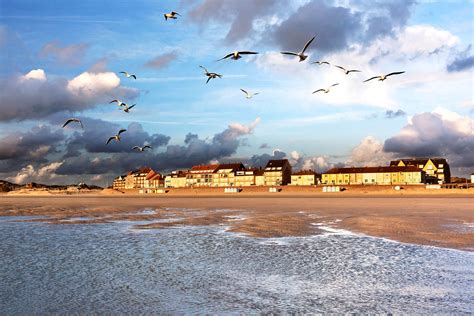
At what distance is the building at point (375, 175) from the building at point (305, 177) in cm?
403

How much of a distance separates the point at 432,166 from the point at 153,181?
10186 cm

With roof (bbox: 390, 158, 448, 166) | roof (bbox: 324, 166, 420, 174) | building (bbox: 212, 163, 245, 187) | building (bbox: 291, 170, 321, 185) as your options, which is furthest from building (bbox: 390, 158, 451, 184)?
building (bbox: 212, 163, 245, 187)

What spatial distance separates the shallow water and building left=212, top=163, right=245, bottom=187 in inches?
5249

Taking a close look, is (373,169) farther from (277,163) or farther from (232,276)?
(232,276)

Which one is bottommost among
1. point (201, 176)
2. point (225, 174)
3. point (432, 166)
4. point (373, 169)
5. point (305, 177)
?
point (305, 177)

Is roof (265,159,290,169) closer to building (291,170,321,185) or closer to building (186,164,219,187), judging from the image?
building (291,170,321,185)

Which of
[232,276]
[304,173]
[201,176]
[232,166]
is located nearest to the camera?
[232,276]

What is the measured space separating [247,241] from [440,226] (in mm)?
11445

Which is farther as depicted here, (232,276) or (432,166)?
(432,166)

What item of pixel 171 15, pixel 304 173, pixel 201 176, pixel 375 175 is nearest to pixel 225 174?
pixel 201 176

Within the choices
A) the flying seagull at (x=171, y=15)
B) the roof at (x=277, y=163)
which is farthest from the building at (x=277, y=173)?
the flying seagull at (x=171, y=15)

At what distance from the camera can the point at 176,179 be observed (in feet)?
555

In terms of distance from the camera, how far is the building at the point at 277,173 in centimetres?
14350

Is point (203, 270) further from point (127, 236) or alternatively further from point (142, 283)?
point (127, 236)
